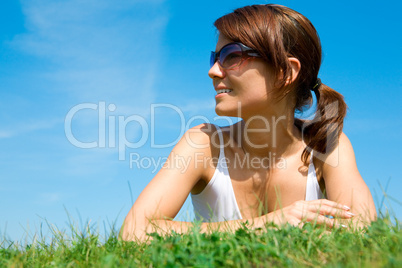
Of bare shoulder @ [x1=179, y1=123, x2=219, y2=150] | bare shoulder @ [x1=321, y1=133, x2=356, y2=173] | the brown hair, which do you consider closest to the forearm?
bare shoulder @ [x1=179, y1=123, x2=219, y2=150]

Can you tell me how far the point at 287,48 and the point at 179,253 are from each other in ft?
11.1

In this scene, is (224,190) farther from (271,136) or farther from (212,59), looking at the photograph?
(212,59)

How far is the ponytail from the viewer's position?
5281 mm

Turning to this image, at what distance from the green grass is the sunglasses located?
247cm

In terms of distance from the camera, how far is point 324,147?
5.23 meters

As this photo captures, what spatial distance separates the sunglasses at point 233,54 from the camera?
4.92 meters

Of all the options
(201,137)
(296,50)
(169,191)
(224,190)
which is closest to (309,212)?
(169,191)

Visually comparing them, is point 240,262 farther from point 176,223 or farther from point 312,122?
point 312,122

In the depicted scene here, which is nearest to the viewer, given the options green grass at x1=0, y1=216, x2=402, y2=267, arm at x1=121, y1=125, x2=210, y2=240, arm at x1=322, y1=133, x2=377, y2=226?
green grass at x1=0, y1=216, x2=402, y2=267

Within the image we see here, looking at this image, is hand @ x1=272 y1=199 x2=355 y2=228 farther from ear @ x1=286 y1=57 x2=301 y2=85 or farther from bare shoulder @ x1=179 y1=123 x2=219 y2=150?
ear @ x1=286 y1=57 x2=301 y2=85

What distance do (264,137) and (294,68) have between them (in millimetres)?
1013

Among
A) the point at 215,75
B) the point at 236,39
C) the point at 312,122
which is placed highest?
the point at 236,39

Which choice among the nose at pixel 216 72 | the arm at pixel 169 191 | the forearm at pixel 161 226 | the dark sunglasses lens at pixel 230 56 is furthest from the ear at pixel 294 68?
the forearm at pixel 161 226

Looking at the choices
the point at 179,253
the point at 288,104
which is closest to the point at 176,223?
the point at 179,253
